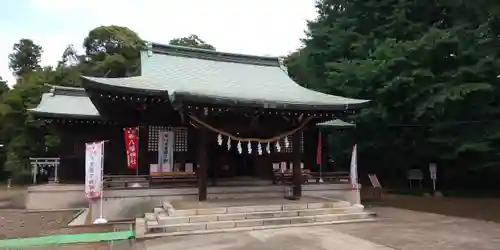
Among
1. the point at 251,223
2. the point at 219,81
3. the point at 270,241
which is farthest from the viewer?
the point at 219,81

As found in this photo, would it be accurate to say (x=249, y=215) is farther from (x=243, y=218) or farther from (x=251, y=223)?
(x=251, y=223)

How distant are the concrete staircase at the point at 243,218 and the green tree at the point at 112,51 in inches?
1069

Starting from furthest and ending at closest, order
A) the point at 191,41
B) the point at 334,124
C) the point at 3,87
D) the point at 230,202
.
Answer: the point at 191,41
the point at 3,87
the point at 334,124
the point at 230,202

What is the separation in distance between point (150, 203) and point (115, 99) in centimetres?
327

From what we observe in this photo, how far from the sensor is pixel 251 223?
8.77m

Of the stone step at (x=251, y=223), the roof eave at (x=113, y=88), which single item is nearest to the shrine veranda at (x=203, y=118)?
the roof eave at (x=113, y=88)

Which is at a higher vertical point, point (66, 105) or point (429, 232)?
point (66, 105)

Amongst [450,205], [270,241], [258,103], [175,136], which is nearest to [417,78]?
[450,205]

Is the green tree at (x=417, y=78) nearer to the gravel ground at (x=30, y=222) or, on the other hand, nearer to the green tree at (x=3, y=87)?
the gravel ground at (x=30, y=222)

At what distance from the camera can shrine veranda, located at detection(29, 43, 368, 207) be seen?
34.4 feet

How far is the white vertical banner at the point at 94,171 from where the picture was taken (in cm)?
1009

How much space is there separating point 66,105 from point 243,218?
11.8 m

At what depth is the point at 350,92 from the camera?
16953 millimetres

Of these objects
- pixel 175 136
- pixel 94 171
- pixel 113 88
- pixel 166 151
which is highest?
pixel 113 88
